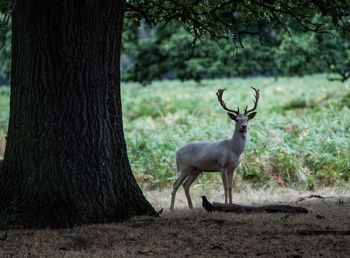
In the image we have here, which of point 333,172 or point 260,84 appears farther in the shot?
point 260,84

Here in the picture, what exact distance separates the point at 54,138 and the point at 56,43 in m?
1.14

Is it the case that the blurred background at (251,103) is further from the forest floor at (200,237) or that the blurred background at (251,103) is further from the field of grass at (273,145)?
the forest floor at (200,237)

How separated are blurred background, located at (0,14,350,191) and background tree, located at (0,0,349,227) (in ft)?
9.85

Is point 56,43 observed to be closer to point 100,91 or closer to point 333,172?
point 100,91

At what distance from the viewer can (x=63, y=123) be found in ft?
29.0

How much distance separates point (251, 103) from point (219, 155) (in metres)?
17.9

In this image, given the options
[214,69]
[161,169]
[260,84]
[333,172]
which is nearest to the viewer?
[333,172]

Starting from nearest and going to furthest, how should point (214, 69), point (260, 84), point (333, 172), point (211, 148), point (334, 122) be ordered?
point (211, 148), point (333, 172), point (334, 122), point (214, 69), point (260, 84)

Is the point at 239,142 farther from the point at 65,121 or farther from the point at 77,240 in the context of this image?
the point at 77,240

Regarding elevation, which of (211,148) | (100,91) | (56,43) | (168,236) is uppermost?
(56,43)

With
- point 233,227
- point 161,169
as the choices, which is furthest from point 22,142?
point 161,169

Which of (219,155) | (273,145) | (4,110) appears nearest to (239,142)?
(219,155)

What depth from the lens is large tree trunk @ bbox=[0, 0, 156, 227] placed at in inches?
345

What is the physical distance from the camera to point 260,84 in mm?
35562
